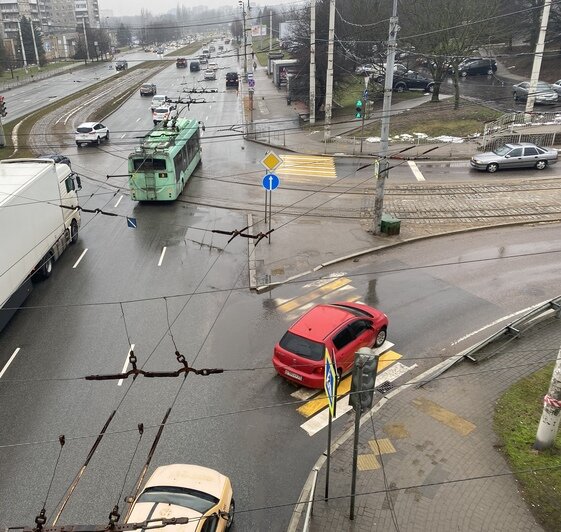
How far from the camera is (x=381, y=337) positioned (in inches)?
542

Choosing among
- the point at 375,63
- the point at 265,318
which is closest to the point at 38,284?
the point at 265,318

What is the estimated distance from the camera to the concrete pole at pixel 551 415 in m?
9.68

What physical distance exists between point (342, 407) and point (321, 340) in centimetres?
162

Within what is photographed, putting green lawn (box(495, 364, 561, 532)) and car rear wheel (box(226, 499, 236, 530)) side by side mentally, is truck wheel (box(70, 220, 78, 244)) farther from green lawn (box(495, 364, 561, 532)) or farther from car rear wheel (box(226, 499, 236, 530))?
green lawn (box(495, 364, 561, 532))

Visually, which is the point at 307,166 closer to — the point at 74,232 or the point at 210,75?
the point at 74,232

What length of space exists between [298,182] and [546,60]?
44.9m

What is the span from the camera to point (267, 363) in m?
13.2

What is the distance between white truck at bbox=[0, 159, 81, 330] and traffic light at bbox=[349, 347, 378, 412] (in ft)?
35.4

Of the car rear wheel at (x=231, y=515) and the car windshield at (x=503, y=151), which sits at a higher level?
the car windshield at (x=503, y=151)

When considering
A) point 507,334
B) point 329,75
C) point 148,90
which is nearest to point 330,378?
point 507,334

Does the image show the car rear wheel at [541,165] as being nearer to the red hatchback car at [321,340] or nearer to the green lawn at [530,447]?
the green lawn at [530,447]

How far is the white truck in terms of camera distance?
14336mm

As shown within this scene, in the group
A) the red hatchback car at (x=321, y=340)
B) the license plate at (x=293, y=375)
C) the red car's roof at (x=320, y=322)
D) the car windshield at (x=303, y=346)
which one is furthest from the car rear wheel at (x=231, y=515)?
the red car's roof at (x=320, y=322)

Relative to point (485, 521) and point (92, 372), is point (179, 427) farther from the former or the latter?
point (485, 521)
